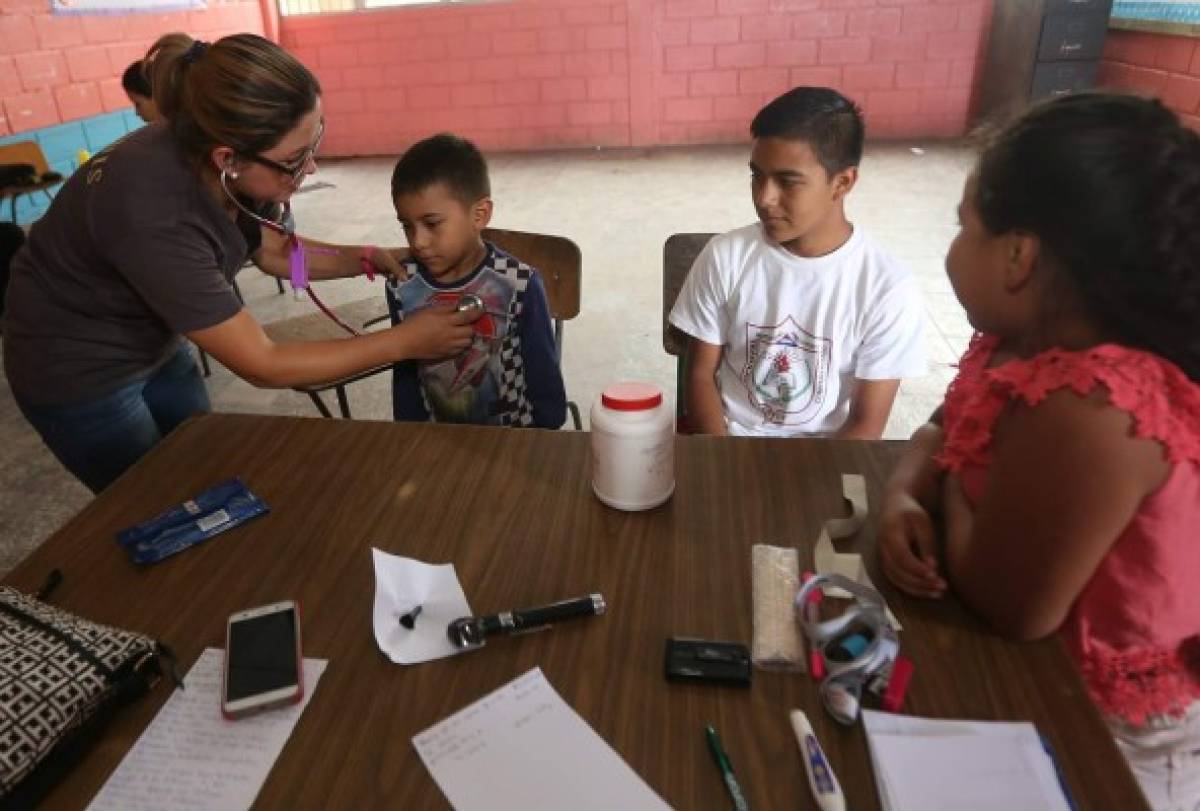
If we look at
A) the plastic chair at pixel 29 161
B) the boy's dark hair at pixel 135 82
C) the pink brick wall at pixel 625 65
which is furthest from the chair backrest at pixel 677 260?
the pink brick wall at pixel 625 65

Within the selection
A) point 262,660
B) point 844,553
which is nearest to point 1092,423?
point 844,553

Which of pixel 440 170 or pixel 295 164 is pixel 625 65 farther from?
pixel 295 164

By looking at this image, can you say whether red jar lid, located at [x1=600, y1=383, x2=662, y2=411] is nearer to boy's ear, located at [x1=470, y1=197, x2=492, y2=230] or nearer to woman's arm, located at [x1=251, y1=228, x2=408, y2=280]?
boy's ear, located at [x1=470, y1=197, x2=492, y2=230]

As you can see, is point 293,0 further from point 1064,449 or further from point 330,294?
point 1064,449

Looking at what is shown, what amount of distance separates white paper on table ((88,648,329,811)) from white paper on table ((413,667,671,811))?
0.15m

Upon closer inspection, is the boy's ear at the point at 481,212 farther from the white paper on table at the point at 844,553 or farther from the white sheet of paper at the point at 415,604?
the white paper on table at the point at 844,553

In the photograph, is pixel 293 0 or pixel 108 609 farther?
pixel 293 0

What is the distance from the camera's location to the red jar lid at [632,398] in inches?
36.4

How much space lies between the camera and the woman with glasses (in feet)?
4.14

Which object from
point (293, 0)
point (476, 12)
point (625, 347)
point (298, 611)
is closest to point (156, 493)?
point (298, 611)

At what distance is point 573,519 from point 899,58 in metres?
6.55

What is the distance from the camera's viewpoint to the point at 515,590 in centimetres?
90

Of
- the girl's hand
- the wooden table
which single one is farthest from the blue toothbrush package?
the girl's hand

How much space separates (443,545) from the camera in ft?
3.23
